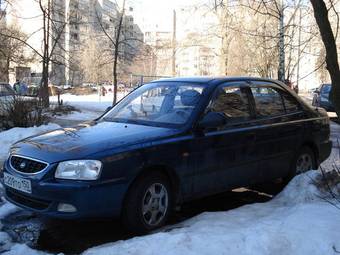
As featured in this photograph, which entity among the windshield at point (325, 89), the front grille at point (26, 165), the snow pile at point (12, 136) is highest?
the windshield at point (325, 89)

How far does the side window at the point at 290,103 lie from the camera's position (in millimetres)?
7070

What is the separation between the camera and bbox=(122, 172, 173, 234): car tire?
16.3 ft

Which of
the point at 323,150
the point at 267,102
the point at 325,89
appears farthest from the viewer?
the point at 325,89

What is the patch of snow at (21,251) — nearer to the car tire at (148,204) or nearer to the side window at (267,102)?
the car tire at (148,204)

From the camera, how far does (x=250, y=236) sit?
4270 millimetres

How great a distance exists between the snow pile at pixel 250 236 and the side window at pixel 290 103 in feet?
6.94

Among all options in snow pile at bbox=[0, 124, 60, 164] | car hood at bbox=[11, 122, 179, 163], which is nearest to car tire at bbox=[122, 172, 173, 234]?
car hood at bbox=[11, 122, 179, 163]

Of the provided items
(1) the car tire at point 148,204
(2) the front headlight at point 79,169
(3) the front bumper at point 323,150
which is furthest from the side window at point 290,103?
(2) the front headlight at point 79,169

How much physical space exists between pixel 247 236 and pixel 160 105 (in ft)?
7.23

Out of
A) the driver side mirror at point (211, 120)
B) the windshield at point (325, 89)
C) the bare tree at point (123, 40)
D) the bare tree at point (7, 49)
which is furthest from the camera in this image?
the bare tree at point (7, 49)

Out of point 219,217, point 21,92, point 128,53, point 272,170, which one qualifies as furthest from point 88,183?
point 128,53

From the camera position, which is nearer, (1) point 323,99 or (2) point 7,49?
(1) point 323,99

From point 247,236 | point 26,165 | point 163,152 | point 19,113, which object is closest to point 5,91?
point 19,113

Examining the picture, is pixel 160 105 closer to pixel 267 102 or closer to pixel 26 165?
pixel 267 102
